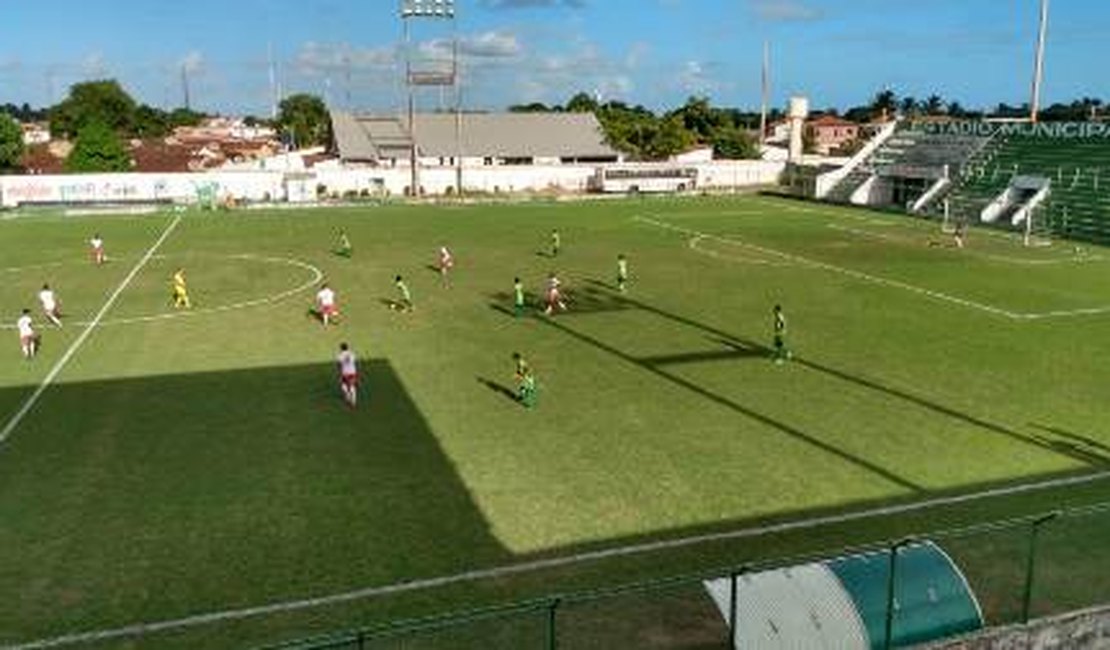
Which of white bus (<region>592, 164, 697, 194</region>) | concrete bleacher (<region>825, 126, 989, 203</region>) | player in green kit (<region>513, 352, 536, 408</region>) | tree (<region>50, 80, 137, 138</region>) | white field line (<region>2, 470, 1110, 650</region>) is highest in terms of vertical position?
tree (<region>50, 80, 137, 138</region>)

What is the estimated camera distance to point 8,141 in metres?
103

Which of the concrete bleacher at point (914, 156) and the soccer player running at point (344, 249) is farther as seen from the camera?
the concrete bleacher at point (914, 156)

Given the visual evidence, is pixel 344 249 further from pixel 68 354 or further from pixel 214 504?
pixel 214 504

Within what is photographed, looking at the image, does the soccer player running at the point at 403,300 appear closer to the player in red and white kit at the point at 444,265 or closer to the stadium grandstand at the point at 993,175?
the player in red and white kit at the point at 444,265

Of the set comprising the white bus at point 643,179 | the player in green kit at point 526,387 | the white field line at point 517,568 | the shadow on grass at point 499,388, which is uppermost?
the white bus at point 643,179

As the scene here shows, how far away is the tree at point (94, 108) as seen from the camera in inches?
6531

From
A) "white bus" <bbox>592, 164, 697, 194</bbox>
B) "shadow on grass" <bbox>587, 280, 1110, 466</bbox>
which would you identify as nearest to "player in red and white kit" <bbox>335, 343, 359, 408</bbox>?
"shadow on grass" <bbox>587, 280, 1110, 466</bbox>

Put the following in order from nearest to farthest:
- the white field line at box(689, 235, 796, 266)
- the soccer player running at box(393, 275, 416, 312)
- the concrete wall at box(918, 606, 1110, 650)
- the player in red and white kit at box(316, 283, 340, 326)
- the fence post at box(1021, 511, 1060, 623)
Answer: the concrete wall at box(918, 606, 1110, 650) < the fence post at box(1021, 511, 1060, 623) < the player in red and white kit at box(316, 283, 340, 326) < the soccer player running at box(393, 275, 416, 312) < the white field line at box(689, 235, 796, 266)

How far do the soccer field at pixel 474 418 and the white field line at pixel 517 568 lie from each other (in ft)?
0.77

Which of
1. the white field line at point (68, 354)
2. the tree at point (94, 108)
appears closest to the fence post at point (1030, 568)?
the white field line at point (68, 354)

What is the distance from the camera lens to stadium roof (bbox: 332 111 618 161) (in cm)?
10781

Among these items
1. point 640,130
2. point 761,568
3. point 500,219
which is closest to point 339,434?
point 761,568

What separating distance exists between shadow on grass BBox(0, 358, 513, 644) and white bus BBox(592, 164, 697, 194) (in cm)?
6620

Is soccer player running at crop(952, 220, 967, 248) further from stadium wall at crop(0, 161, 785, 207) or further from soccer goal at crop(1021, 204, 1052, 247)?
stadium wall at crop(0, 161, 785, 207)
